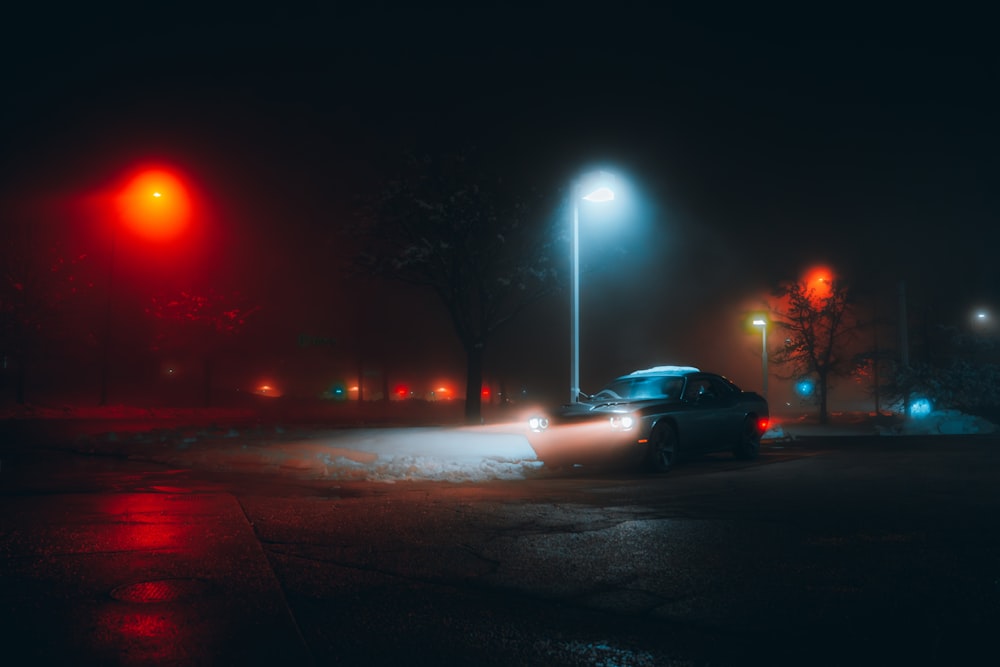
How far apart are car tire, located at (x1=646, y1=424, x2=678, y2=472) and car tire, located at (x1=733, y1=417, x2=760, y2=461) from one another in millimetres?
2168

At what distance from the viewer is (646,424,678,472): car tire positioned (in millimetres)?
11992

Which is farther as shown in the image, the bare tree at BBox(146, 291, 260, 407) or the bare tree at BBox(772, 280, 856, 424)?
the bare tree at BBox(146, 291, 260, 407)

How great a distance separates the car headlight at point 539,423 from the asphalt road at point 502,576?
8.51 ft

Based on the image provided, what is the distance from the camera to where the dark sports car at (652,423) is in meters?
11.9

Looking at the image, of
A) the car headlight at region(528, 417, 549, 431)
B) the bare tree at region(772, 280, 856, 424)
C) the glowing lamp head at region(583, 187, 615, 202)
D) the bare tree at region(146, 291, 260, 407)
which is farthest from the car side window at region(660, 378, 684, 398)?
the bare tree at region(146, 291, 260, 407)

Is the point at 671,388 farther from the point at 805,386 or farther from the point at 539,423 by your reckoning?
the point at 805,386

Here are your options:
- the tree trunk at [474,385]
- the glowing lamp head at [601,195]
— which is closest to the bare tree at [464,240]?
the tree trunk at [474,385]

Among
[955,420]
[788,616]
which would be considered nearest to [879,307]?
[955,420]

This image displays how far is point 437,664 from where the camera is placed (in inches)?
147

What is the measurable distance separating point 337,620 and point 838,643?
2.58 metres

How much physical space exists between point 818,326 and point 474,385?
17473 millimetres

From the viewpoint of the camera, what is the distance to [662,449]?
483 inches

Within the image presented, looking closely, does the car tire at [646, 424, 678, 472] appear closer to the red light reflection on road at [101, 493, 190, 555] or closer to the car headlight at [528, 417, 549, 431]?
the car headlight at [528, 417, 549, 431]

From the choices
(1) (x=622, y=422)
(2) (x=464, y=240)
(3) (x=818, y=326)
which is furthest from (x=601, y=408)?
(3) (x=818, y=326)
